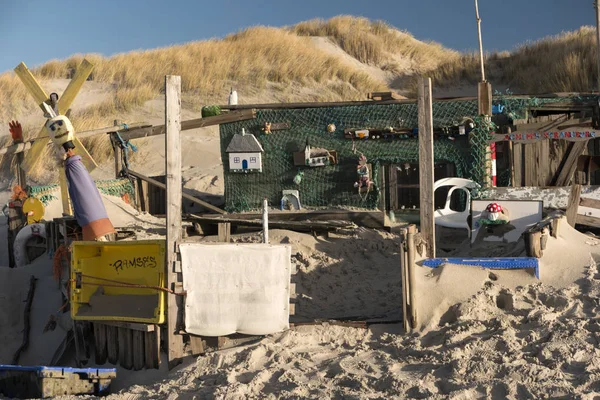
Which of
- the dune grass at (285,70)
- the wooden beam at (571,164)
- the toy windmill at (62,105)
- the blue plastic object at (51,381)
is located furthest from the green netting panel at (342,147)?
the dune grass at (285,70)

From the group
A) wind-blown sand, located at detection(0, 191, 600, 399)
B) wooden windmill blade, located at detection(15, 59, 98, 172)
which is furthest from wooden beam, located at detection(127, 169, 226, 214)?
wind-blown sand, located at detection(0, 191, 600, 399)

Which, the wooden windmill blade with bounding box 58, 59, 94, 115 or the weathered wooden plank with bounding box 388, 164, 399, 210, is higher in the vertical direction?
the wooden windmill blade with bounding box 58, 59, 94, 115

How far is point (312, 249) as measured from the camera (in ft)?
43.6

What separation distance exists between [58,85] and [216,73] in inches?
214

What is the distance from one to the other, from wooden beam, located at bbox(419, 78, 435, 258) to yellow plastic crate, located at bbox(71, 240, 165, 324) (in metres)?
2.98

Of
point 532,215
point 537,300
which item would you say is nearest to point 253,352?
point 537,300

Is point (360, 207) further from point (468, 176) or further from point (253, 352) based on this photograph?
point (253, 352)

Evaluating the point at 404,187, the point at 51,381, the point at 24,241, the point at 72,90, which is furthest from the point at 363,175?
the point at 51,381

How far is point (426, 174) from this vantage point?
408 inches

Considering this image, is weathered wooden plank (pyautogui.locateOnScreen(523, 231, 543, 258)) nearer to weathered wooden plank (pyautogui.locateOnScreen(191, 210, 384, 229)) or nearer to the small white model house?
weathered wooden plank (pyautogui.locateOnScreen(191, 210, 384, 229))

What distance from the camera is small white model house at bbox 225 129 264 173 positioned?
54.2 feet

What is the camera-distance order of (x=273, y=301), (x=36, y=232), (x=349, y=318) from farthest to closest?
(x=36, y=232)
(x=349, y=318)
(x=273, y=301)

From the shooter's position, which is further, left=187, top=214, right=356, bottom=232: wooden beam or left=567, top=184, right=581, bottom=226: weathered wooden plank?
left=187, top=214, right=356, bottom=232: wooden beam

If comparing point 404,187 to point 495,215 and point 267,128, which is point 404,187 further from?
point 495,215
